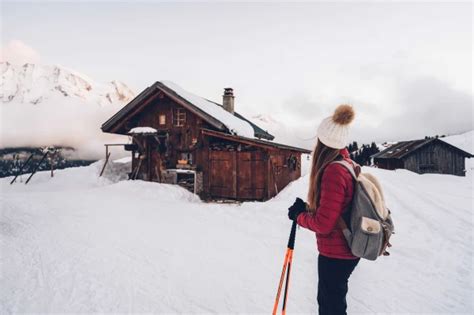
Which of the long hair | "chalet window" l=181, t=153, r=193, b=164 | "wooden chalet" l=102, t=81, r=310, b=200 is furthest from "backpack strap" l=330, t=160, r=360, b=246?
"chalet window" l=181, t=153, r=193, b=164

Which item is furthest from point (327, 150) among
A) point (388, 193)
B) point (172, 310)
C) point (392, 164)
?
point (392, 164)

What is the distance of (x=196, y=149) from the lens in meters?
15.3

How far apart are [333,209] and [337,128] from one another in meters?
0.74

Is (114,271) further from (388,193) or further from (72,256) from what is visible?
(388,193)

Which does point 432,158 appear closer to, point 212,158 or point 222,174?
point 222,174

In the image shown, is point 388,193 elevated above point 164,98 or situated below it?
below

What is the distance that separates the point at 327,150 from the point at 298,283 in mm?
2878

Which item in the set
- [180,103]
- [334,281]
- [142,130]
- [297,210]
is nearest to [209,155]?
[180,103]

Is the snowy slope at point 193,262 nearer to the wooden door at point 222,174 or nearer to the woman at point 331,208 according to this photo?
the woman at point 331,208

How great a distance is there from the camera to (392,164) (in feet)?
103

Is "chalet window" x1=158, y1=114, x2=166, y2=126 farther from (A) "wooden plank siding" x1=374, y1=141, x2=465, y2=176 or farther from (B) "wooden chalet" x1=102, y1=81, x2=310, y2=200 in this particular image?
(A) "wooden plank siding" x1=374, y1=141, x2=465, y2=176

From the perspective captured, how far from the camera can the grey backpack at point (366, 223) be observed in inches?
87.4

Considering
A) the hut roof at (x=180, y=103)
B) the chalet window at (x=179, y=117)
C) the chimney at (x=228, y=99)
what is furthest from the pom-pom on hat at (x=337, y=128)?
the chimney at (x=228, y=99)

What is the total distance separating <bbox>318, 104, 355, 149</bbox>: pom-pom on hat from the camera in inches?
97.7
